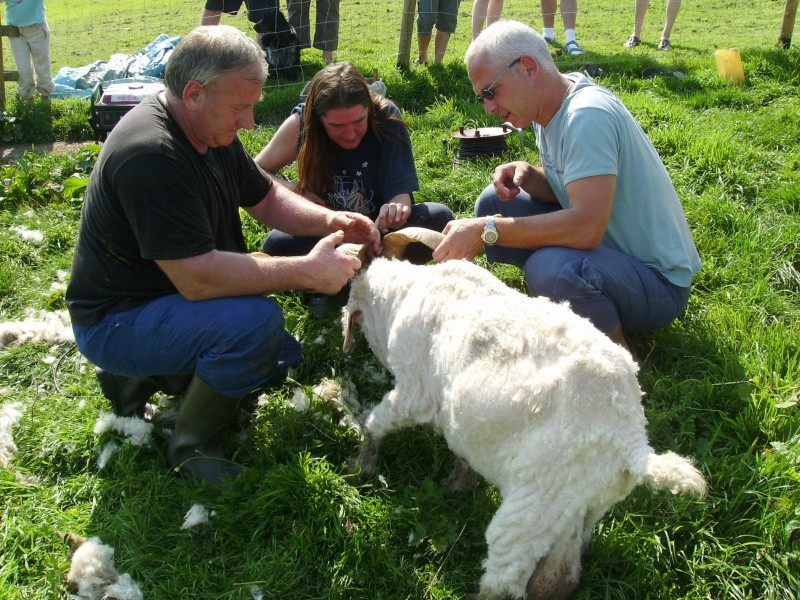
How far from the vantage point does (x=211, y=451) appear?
3311 millimetres

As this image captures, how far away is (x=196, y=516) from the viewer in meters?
3.01

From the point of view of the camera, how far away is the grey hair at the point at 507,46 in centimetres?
324

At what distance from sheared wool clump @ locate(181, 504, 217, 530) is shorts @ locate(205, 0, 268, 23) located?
733 cm

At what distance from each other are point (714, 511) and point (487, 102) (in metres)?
2.21

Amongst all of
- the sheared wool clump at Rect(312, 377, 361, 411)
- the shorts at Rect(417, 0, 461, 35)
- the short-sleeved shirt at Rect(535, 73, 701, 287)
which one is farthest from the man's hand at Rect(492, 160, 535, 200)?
the shorts at Rect(417, 0, 461, 35)

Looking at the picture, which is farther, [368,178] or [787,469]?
[368,178]

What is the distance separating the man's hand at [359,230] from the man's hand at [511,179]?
840 mm

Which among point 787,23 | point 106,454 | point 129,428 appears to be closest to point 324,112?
point 129,428

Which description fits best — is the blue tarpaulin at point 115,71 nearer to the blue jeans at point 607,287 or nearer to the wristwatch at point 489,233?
the wristwatch at point 489,233

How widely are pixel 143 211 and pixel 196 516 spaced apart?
1.39 m

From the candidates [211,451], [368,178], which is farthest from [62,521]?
[368,178]

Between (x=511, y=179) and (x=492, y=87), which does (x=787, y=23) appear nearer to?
(x=511, y=179)

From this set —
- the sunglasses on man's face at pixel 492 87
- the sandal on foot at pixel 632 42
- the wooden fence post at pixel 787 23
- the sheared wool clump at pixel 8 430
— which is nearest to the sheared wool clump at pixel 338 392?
the sheared wool clump at pixel 8 430

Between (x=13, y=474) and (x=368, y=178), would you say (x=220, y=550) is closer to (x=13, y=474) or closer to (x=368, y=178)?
(x=13, y=474)
